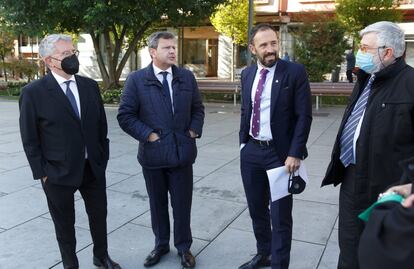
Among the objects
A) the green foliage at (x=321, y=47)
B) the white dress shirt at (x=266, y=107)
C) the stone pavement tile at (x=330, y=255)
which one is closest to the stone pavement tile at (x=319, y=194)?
the stone pavement tile at (x=330, y=255)

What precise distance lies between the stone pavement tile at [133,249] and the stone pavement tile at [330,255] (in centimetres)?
110

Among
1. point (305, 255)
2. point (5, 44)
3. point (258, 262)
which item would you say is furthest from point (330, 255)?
point (5, 44)

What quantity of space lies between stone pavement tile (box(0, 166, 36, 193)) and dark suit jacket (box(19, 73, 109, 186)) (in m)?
2.72

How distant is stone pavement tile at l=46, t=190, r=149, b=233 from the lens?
4488mm

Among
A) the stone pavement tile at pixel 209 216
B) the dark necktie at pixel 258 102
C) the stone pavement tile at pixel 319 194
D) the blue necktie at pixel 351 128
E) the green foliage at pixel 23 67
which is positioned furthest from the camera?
the green foliage at pixel 23 67

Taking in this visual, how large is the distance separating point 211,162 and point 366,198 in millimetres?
4333

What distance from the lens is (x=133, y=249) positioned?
3936 millimetres

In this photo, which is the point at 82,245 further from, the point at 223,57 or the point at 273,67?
the point at 223,57

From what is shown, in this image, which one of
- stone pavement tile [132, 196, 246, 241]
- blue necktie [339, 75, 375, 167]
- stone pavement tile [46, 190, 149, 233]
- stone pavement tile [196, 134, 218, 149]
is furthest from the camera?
stone pavement tile [196, 134, 218, 149]

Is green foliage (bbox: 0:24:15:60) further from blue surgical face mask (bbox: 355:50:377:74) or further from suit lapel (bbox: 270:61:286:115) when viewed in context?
blue surgical face mask (bbox: 355:50:377:74)

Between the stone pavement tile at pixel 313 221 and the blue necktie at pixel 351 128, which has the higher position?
the blue necktie at pixel 351 128

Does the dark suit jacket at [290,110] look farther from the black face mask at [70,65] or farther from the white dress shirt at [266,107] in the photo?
the black face mask at [70,65]

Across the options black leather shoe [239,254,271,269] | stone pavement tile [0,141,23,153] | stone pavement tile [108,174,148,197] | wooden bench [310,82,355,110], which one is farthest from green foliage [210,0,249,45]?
black leather shoe [239,254,271,269]

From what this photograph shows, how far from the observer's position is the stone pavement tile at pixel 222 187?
210 inches
